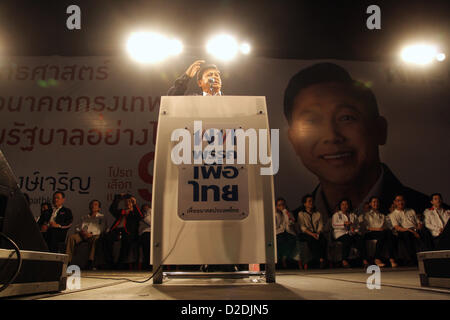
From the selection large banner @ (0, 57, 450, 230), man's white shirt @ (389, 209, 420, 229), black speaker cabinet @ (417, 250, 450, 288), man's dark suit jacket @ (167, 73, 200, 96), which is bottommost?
black speaker cabinet @ (417, 250, 450, 288)

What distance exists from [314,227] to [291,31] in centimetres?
382

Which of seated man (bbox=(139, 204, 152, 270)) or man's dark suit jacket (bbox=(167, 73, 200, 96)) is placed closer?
man's dark suit jacket (bbox=(167, 73, 200, 96))

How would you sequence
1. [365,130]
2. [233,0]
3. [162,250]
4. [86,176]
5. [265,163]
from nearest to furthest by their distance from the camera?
[162,250] < [265,163] < [233,0] < [86,176] < [365,130]

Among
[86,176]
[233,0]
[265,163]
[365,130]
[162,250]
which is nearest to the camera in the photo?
[162,250]

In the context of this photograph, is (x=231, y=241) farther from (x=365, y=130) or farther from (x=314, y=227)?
(x=365, y=130)

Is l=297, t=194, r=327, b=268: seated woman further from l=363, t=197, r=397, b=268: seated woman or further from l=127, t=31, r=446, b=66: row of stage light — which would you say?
l=127, t=31, r=446, b=66: row of stage light

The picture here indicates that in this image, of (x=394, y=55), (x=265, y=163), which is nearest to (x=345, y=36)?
(x=394, y=55)

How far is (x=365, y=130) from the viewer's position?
6816 mm

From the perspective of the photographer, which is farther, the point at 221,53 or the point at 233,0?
the point at 221,53

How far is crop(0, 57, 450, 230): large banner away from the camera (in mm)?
6422

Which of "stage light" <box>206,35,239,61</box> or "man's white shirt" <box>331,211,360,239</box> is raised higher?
"stage light" <box>206,35,239,61</box>

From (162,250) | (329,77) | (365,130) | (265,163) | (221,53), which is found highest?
(221,53)

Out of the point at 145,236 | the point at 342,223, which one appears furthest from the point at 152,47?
the point at 342,223

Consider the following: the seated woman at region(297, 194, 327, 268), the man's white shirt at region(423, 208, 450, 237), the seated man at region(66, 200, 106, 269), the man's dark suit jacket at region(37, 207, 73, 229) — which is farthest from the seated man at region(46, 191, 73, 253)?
the man's white shirt at region(423, 208, 450, 237)
